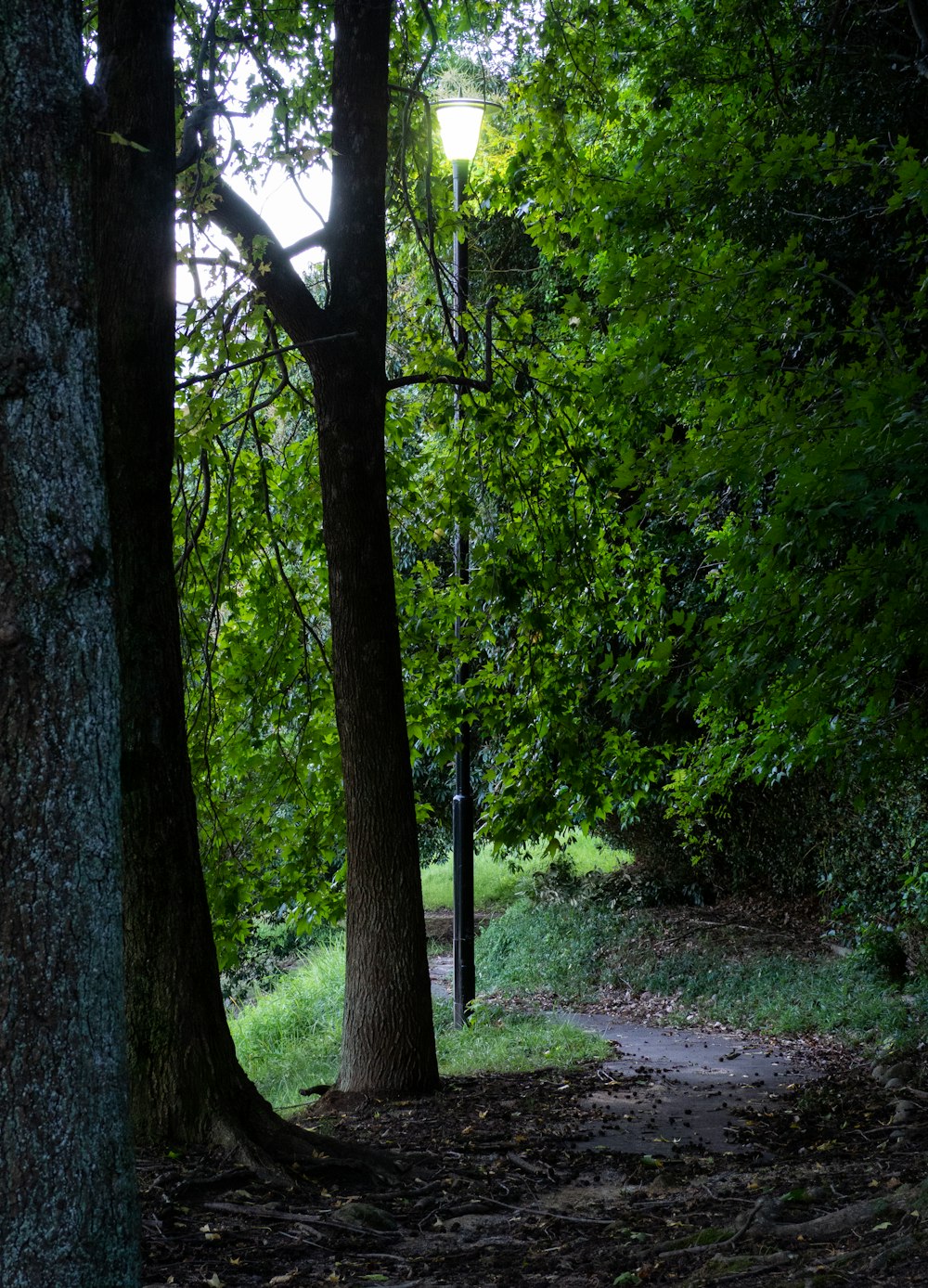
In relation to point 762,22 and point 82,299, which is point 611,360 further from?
point 82,299

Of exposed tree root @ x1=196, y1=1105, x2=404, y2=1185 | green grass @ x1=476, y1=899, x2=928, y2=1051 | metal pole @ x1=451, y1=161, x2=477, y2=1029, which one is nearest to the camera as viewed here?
exposed tree root @ x1=196, y1=1105, x2=404, y2=1185

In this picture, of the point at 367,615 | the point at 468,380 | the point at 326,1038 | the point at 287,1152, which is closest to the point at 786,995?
the point at 326,1038

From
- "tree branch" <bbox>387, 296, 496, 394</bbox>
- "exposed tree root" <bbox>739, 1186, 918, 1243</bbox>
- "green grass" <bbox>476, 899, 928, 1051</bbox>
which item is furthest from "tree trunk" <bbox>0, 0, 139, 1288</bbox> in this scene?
"green grass" <bbox>476, 899, 928, 1051</bbox>

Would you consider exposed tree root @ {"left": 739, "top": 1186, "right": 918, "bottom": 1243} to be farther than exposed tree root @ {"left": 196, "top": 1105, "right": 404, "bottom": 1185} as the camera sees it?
No

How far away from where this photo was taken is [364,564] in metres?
7.97

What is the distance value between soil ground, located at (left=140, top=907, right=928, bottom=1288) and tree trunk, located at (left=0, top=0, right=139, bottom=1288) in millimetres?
1542

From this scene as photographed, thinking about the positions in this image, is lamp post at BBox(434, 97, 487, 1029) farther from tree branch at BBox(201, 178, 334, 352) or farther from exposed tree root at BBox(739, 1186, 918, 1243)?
exposed tree root at BBox(739, 1186, 918, 1243)

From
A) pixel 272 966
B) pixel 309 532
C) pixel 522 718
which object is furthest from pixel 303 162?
pixel 272 966

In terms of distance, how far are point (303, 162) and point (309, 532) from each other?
3.33 metres

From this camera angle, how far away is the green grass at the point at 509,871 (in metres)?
21.1

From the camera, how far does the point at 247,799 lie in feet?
32.0

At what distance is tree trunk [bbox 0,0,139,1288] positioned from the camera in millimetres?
2816

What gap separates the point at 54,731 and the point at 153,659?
2.74m

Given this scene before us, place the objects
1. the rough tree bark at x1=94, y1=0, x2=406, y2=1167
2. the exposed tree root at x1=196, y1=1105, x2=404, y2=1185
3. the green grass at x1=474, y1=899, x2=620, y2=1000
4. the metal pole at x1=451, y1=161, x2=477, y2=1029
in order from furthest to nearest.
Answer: the green grass at x1=474, y1=899, x2=620, y2=1000 < the metal pole at x1=451, y1=161, x2=477, y2=1029 < the rough tree bark at x1=94, y1=0, x2=406, y2=1167 < the exposed tree root at x1=196, y1=1105, x2=404, y2=1185
